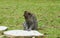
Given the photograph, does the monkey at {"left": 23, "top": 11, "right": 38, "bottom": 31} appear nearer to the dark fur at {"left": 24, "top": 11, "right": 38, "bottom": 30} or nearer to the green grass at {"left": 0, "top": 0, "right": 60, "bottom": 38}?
the dark fur at {"left": 24, "top": 11, "right": 38, "bottom": 30}

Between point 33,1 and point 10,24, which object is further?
point 33,1

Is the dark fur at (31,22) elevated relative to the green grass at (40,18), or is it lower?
elevated

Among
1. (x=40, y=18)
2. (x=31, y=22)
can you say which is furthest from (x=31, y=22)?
(x=40, y=18)

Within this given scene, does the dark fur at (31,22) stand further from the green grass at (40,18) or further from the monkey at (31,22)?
the green grass at (40,18)

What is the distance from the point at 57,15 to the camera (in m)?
17.2

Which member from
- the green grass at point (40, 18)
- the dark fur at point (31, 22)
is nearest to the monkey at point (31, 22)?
the dark fur at point (31, 22)

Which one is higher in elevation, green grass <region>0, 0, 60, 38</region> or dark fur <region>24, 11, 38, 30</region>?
dark fur <region>24, 11, 38, 30</region>

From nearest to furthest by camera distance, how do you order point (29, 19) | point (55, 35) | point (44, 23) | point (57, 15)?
point (29, 19) → point (55, 35) → point (44, 23) → point (57, 15)

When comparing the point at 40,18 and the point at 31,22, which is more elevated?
the point at 31,22

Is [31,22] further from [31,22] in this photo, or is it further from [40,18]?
[40,18]

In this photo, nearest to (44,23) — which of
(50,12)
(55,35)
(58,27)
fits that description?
(58,27)

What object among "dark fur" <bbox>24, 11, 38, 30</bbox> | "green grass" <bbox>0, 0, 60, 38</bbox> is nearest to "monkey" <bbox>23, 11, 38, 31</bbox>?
"dark fur" <bbox>24, 11, 38, 30</bbox>

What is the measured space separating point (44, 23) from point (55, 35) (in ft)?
8.87

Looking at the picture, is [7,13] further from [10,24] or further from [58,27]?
[58,27]
